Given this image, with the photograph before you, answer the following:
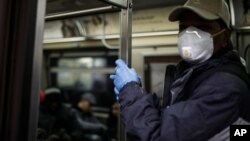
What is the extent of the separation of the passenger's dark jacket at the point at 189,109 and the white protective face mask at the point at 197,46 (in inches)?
2.8

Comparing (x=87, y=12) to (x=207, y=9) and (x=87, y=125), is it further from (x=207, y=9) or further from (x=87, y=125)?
(x=87, y=125)

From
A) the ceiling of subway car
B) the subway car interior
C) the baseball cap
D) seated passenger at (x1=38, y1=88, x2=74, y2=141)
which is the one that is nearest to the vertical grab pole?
the subway car interior

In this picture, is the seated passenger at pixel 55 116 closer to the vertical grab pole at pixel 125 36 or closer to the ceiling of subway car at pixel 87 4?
the ceiling of subway car at pixel 87 4

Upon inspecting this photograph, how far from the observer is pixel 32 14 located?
0.79 meters

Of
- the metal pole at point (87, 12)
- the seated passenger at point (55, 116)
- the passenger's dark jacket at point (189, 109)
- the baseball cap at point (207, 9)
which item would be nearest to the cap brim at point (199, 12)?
the baseball cap at point (207, 9)

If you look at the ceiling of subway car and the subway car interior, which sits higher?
the ceiling of subway car

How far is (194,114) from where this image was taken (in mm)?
1021

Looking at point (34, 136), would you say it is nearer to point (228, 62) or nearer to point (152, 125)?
point (152, 125)

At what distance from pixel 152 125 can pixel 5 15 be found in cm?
62

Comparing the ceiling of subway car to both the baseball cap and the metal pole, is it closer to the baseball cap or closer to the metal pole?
the metal pole

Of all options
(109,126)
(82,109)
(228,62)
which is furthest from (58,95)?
(228,62)

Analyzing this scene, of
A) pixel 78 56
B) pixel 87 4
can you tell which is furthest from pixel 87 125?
pixel 87 4

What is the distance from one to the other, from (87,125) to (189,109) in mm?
3278

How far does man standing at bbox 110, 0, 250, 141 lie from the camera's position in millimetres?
1019
